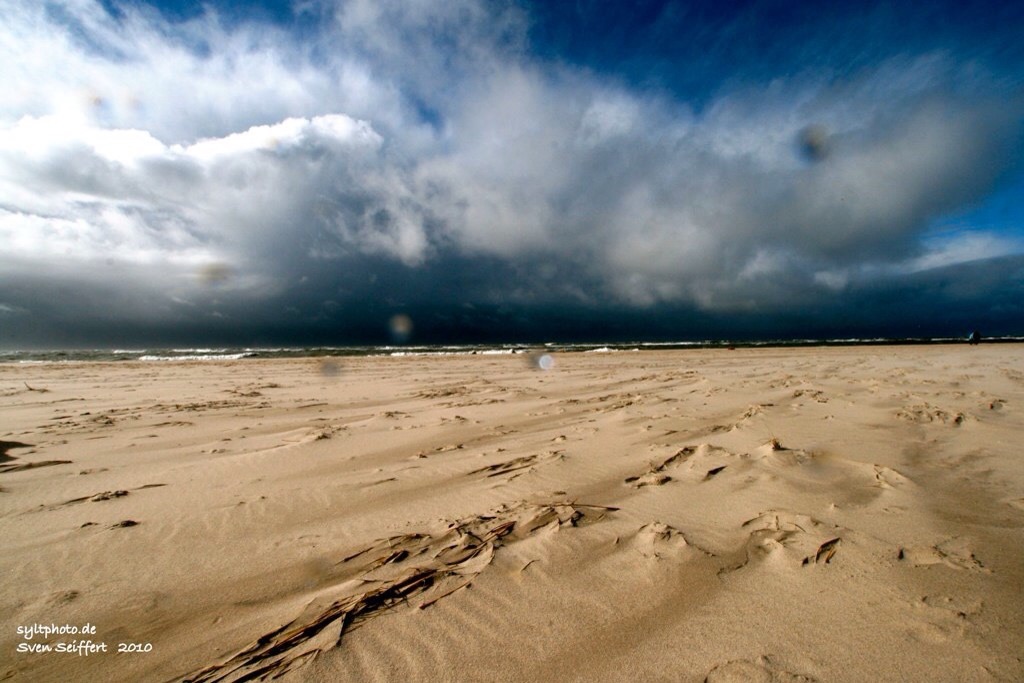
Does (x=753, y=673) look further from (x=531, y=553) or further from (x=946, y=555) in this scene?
(x=946, y=555)

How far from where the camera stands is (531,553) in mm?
2885

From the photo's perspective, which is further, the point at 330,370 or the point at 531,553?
the point at 330,370

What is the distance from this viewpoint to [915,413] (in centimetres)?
672

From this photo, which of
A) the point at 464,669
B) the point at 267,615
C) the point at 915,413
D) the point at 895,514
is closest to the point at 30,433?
the point at 267,615

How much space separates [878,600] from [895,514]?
1392 millimetres

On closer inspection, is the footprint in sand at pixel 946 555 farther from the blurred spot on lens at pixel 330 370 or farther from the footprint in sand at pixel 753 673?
the blurred spot on lens at pixel 330 370

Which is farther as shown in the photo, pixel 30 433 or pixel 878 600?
pixel 30 433

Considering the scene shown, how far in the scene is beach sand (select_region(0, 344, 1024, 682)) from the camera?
2.01 meters

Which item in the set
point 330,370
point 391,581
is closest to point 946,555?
point 391,581

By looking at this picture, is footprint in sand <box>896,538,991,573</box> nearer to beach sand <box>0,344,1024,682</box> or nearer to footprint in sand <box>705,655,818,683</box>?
beach sand <box>0,344,1024,682</box>

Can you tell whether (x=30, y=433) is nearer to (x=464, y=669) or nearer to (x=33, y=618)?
(x=33, y=618)

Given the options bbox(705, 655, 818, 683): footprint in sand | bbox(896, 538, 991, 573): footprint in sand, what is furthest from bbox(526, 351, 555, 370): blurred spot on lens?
bbox(705, 655, 818, 683): footprint in sand

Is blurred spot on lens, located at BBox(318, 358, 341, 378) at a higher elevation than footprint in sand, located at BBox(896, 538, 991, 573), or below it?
higher

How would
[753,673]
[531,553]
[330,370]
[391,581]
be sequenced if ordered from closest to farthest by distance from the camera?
1. [753,673]
2. [391,581]
3. [531,553]
4. [330,370]
